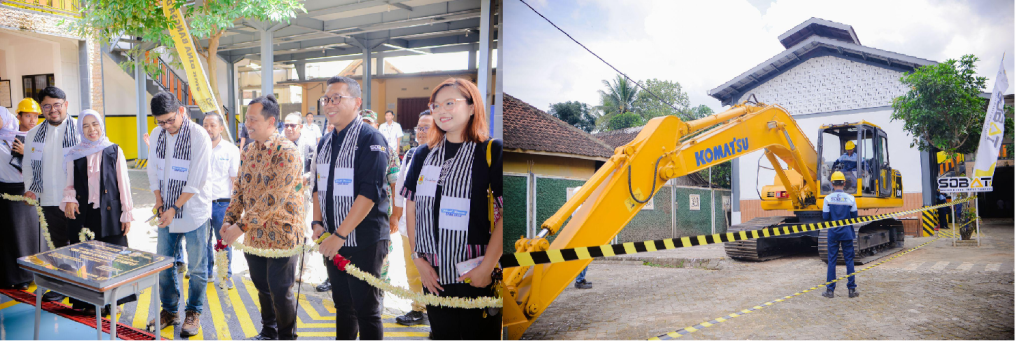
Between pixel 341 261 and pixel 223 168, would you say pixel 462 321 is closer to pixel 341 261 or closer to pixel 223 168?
pixel 341 261

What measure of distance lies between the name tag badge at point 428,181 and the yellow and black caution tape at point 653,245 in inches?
16.8

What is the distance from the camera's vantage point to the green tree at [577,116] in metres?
2.46

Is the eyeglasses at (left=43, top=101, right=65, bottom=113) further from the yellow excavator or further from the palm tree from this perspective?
the palm tree

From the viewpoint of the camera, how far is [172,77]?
2893mm

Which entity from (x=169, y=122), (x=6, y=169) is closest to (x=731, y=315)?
(x=169, y=122)

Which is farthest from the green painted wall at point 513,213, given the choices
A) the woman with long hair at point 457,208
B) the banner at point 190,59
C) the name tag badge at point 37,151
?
the name tag badge at point 37,151

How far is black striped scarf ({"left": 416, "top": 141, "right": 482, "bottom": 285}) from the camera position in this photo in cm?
213

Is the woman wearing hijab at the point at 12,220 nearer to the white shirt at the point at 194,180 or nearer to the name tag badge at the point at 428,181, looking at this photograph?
the white shirt at the point at 194,180

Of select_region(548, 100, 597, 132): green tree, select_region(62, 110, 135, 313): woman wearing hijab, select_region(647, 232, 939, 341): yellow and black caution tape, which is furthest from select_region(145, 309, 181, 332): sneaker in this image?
select_region(647, 232, 939, 341): yellow and black caution tape

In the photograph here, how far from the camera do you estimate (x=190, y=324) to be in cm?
299

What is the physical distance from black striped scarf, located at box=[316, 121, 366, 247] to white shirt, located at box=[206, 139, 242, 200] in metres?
0.69

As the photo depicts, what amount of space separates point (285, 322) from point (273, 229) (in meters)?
0.47

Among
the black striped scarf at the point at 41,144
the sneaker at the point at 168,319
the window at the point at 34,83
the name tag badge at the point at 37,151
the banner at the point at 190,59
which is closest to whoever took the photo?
the banner at the point at 190,59

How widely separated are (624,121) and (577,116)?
22 cm
